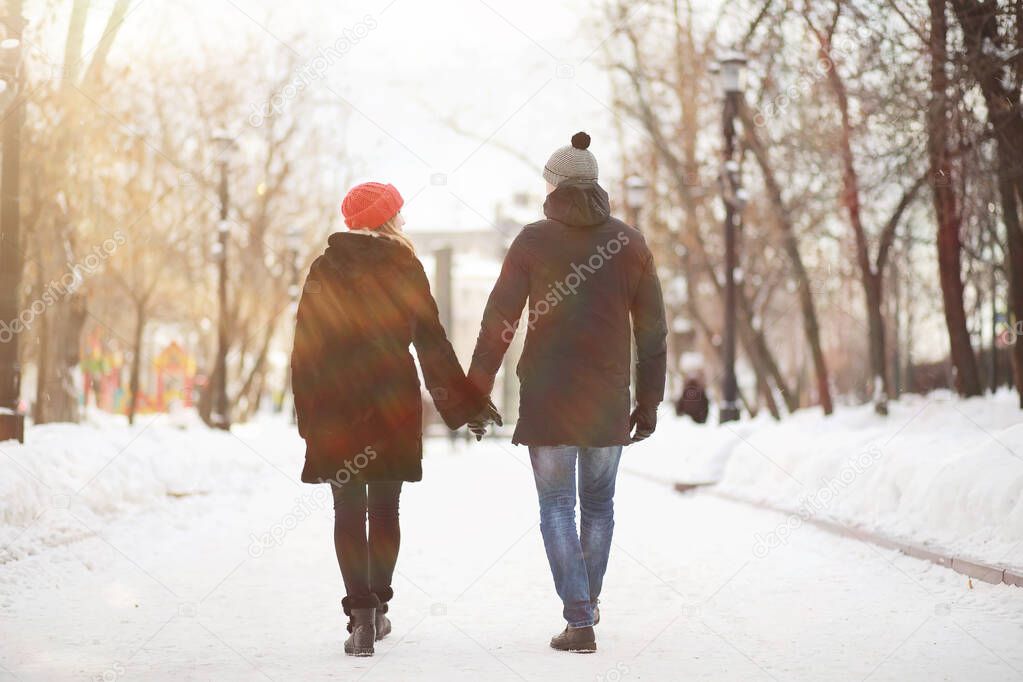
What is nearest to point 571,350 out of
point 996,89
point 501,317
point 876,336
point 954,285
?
point 501,317

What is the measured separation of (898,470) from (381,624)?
18.7 ft

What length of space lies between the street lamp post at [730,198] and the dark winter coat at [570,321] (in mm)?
12902

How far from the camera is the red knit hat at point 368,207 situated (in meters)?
6.22

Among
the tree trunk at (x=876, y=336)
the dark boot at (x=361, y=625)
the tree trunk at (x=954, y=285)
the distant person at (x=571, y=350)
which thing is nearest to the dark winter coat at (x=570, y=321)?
the distant person at (x=571, y=350)

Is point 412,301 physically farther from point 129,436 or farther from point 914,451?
point 129,436

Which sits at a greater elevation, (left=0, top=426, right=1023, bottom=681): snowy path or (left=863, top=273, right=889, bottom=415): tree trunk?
(left=863, top=273, right=889, bottom=415): tree trunk

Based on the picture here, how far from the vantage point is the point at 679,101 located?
92.7ft

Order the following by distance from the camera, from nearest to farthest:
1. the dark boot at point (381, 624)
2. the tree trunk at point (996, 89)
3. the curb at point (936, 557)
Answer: the dark boot at point (381, 624) < the curb at point (936, 557) < the tree trunk at point (996, 89)

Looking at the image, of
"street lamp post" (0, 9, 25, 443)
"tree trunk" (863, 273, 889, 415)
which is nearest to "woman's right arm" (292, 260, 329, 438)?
"street lamp post" (0, 9, 25, 443)

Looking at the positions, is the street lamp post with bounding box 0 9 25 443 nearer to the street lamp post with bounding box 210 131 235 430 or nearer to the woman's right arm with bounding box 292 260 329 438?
the woman's right arm with bounding box 292 260 329 438

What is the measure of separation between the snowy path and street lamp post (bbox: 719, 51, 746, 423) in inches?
305

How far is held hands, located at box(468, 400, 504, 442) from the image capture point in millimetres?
6117

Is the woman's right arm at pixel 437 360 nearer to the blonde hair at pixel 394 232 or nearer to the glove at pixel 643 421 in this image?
the blonde hair at pixel 394 232

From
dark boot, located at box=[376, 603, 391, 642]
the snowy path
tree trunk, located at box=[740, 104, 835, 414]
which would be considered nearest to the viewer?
the snowy path
